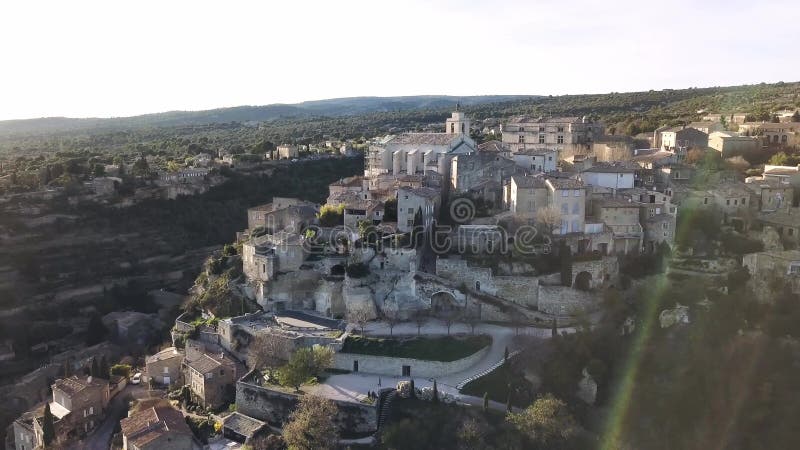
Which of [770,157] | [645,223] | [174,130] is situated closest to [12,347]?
[645,223]

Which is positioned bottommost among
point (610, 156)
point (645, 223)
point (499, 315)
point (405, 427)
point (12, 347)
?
point (12, 347)

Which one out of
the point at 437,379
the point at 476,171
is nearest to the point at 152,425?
the point at 437,379

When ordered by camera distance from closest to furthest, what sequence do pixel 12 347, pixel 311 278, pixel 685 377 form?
1. pixel 685 377
2. pixel 311 278
3. pixel 12 347

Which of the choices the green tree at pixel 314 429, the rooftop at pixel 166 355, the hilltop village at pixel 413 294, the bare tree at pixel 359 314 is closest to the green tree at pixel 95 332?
the hilltop village at pixel 413 294

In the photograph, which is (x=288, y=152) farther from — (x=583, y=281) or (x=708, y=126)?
(x=583, y=281)

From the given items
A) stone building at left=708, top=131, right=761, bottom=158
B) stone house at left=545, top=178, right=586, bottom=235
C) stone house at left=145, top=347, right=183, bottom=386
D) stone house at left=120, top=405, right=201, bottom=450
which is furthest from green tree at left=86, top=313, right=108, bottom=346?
stone building at left=708, top=131, right=761, bottom=158

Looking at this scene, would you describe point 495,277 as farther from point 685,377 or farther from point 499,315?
point 685,377
